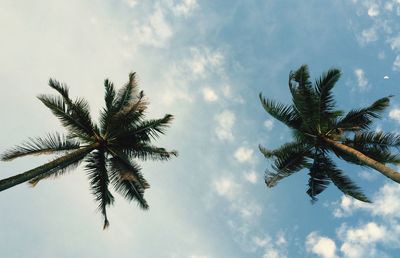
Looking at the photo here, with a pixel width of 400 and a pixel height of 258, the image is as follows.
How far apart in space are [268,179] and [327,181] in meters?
2.73

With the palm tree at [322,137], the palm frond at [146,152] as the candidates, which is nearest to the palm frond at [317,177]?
the palm tree at [322,137]

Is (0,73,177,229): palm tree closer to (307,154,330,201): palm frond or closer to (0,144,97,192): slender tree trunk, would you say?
(0,144,97,192): slender tree trunk

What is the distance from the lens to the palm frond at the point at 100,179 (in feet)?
60.7

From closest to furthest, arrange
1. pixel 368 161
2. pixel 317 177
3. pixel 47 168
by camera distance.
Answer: pixel 368 161 < pixel 47 168 < pixel 317 177

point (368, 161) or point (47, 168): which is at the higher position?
point (47, 168)

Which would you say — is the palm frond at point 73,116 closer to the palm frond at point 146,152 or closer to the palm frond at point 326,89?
the palm frond at point 146,152

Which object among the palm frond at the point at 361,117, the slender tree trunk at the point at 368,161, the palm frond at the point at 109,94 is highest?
the palm frond at the point at 109,94

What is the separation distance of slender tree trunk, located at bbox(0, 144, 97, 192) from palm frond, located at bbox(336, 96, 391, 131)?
36.2 ft

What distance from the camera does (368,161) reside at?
16.1 meters

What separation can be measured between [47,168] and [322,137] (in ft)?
37.8

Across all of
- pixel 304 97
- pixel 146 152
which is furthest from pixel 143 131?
pixel 304 97

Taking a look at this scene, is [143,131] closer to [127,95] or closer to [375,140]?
[127,95]

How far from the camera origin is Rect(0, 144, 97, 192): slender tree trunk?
14.8 m

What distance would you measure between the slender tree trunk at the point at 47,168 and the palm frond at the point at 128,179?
4.19 ft
